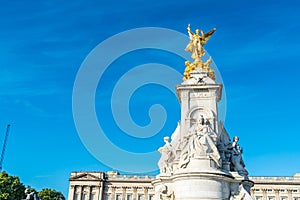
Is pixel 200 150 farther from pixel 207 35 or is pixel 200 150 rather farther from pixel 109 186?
pixel 109 186

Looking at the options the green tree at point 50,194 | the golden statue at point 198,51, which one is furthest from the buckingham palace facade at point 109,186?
the golden statue at point 198,51

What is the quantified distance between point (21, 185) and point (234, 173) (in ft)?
142

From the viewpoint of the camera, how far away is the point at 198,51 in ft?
87.1

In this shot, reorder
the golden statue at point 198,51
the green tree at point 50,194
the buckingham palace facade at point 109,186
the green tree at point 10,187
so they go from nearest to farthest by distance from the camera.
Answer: the golden statue at point 198,51 < the green tree at point 10,187 < the green tree at point 50,194 < the buckingham palace facade at point 109,186

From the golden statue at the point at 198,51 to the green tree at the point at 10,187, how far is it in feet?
121

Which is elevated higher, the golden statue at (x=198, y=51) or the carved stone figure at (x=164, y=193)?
the golden statue at (x=198, y=51)

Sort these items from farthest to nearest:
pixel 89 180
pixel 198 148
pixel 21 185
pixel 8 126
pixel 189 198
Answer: pixel 89 180
pixel 21 185
pixel 8 126
pixel 198 148
pixel 189 198

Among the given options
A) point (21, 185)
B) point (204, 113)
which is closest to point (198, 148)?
point (204, 113)

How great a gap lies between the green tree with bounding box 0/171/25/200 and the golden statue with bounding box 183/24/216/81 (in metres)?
36.9

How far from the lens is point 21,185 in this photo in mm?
55031

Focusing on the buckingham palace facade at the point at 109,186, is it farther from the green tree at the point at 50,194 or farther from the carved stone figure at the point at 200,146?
the carved stone figure at the point at 200,146

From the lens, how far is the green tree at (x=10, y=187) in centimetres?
5109

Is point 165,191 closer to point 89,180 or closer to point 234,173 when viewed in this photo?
point 234,173

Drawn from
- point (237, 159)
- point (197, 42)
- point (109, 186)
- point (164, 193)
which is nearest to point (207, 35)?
point (197, 42)
